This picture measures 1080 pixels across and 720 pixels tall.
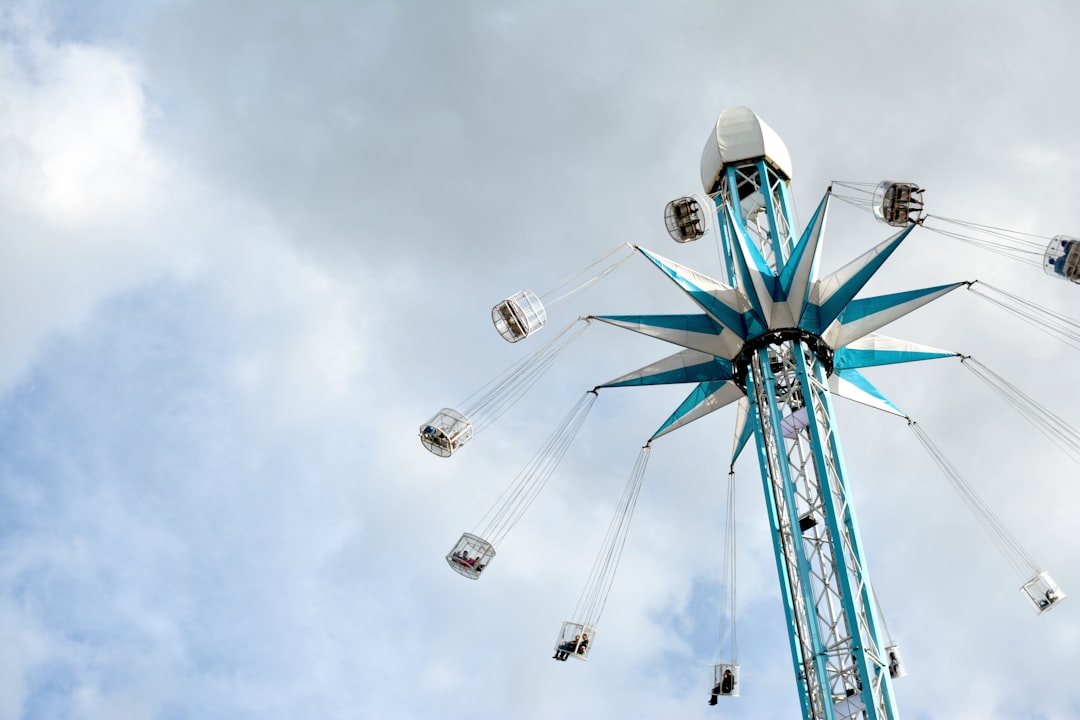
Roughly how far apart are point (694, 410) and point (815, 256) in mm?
6562

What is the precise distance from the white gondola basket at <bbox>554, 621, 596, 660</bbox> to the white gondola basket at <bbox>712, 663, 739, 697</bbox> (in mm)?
4125

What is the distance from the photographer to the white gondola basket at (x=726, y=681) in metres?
34.6

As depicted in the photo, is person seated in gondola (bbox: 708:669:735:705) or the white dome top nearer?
person seated in gondola (bbox: 708:669:735:705)

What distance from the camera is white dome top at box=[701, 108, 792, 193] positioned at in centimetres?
3912

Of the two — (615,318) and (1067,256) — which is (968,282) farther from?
(615,318)

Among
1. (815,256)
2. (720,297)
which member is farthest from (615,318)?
(815,256)

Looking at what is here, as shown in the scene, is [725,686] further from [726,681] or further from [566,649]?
[566,649]

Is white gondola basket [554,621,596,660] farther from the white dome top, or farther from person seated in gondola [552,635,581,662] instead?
the white dome top

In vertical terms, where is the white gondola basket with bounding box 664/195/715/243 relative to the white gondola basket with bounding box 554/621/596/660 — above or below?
above

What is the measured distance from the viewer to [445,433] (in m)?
33.6

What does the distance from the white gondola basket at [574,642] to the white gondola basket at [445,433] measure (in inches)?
271

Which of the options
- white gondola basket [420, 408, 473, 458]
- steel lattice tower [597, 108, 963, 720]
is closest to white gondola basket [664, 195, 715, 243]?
steel lattice tower [597, 108, 963, 720]

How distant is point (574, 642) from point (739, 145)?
18195mm

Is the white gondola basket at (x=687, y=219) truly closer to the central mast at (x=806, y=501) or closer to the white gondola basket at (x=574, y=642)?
the central mast at (x=806, y=501)
